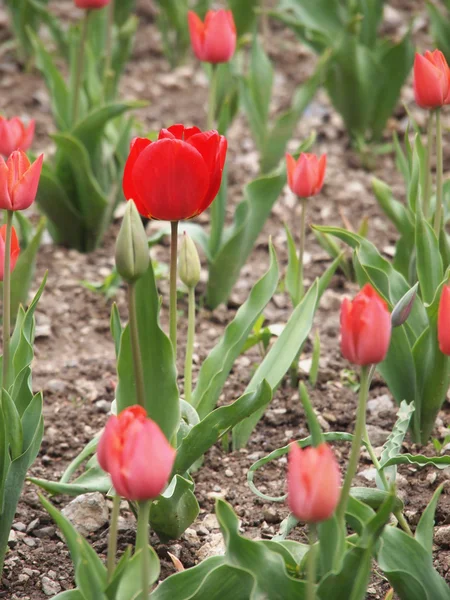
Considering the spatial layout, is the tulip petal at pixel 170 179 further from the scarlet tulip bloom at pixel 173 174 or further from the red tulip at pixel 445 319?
the red tulip at pixel 445 319

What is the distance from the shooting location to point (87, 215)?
126 inches

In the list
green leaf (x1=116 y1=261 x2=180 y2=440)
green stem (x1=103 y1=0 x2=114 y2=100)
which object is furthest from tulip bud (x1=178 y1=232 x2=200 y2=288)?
green stem (x1=103 y1=0 x2=114 y2=100)

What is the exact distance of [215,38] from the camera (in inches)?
113

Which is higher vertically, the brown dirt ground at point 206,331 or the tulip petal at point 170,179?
the tulip petal at point 170,179

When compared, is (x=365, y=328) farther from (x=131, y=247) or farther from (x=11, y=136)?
(x=11, y=136)

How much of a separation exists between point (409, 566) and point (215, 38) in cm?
182

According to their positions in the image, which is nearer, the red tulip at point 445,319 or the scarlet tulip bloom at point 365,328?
the scarlet tulip bloom at point 365,328

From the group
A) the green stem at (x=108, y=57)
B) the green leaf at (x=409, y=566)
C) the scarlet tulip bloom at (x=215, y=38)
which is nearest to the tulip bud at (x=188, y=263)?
the green leaf at (x=409, y=566)

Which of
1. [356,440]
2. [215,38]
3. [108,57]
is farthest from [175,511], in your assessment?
[108,57]

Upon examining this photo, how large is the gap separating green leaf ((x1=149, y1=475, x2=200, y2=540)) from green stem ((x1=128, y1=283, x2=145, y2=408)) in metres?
0.25

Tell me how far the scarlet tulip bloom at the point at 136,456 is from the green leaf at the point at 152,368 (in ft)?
1.29

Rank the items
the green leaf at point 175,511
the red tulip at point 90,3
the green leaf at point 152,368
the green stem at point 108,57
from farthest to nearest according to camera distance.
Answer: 1. the green stem at point 108,57
2. the red tulip at point 90,3
3. the green leaf at point 175,511
4. the green leaf at point 152,368

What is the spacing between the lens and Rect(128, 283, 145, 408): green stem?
1544 mm

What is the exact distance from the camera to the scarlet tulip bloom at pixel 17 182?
1.75 m
